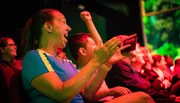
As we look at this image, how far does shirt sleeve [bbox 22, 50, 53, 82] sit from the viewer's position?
1.39 meters

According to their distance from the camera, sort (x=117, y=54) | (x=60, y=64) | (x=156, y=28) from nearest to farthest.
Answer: (x=60, y=64), (x=117, y=54), (x=156, y=28)

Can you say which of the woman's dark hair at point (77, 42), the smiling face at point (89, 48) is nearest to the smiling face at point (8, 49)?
the woman's dark hair at point (77, 42)

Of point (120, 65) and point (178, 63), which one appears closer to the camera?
point (120, 65)

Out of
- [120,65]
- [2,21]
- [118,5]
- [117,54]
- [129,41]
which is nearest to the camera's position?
[117,54]

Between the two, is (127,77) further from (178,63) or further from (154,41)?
(154,41)

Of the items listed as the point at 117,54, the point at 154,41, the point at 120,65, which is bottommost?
the point at 154,41

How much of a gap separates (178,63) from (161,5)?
6.64 feet

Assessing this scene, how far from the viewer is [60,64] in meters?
1.52

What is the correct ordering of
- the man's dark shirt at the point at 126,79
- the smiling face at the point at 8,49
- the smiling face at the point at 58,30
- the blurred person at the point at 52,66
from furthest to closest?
1. the smiling face at the point at 8,49
2. the man's dark shirt at the point at 126,79
3. the smiling face at the point at 58,30
4. the blurred person at the point at 52,66

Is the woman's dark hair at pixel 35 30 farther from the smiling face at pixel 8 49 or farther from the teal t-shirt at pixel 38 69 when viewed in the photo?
the smiling face at pixel 8 49

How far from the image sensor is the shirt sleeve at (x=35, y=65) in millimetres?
1394

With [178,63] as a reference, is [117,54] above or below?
above

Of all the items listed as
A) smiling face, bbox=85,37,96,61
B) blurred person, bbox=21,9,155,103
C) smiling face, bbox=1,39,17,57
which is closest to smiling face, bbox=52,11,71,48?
blurred person, bbox=21,9,155,103

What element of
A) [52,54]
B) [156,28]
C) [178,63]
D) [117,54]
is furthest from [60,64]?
[156,28]
